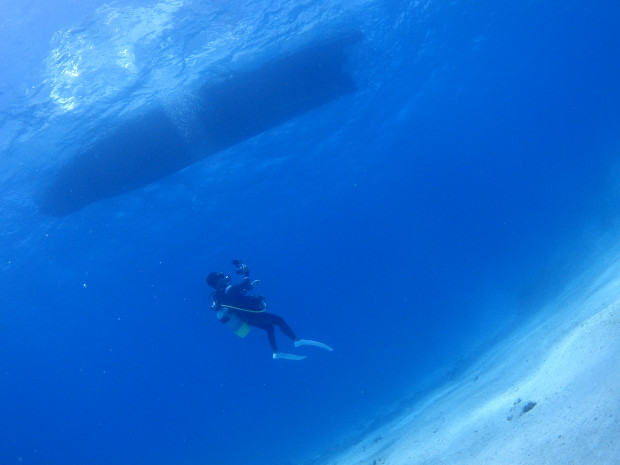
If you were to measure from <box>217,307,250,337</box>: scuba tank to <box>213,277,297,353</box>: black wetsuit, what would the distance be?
0.07 m

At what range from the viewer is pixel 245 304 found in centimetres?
920

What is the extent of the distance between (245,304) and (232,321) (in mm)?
461

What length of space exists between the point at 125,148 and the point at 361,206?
40.3 m

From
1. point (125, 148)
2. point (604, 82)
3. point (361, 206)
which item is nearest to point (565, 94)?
point (604, 82)

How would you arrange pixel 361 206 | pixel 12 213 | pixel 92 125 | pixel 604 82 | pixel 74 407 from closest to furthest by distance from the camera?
1. pixel 92 125
2. pixel 12 213
3. pixel 361 206
4. pixel 604 82
5. pixel 74 407

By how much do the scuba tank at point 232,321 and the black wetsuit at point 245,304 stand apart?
7 centimetres

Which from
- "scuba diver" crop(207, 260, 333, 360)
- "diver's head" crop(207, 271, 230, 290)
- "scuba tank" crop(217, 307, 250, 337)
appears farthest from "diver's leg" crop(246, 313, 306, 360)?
"diver's head" crop(207, 271, 230, 290)

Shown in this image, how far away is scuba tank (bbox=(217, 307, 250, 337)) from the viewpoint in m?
9.03

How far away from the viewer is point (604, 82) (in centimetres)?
6153

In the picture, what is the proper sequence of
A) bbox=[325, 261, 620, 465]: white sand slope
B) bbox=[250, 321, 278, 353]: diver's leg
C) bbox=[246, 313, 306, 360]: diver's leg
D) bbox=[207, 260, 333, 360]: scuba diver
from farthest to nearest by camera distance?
1. bbox=[250, 321, 278, 353]: diver's leg
2. bbox=[246, 313, 306, 360]: diver's leg
3. bbox=[207, 260, 333, 360]: scuba diver
4. bbox=[325, 261, 620, 465]: white sand slope

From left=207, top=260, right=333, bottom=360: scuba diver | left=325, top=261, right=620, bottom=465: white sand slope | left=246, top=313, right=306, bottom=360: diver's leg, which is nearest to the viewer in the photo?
left=325, top=261, right=620, bottom=465: white sand slope

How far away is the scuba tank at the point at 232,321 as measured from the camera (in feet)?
29.6

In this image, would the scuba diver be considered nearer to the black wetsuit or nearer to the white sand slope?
the black wetsuit

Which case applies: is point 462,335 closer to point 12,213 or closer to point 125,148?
point 125,148
